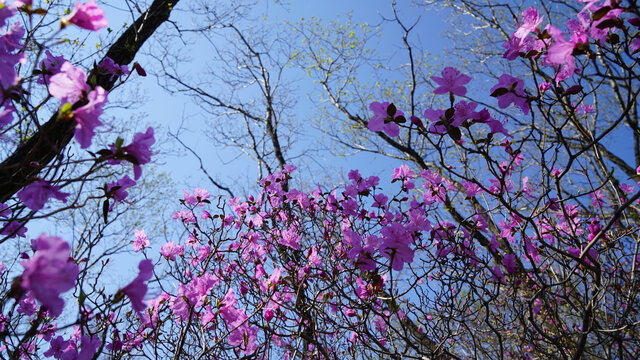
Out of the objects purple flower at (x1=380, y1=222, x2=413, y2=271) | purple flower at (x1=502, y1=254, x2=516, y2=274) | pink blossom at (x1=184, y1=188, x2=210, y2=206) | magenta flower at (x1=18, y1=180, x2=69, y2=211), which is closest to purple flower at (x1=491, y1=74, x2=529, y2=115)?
purple flower at (x1=380, y1=222, x2=413, y2=271)

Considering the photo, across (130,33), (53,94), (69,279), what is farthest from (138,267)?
(130,33)

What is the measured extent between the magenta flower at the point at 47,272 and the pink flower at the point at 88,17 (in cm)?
58

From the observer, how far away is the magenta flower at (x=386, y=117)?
135cm

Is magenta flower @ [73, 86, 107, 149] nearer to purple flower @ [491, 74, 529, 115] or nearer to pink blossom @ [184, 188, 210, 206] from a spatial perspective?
purple flower @ [491, 74, 529, 115]

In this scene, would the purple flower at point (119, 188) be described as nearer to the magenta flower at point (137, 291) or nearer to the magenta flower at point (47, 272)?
the magenta flower at point (137, 291)

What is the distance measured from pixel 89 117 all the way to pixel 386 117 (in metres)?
0.97

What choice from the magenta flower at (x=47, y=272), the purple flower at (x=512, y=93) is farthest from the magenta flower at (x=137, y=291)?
the purple flower at (x=512, y=93)

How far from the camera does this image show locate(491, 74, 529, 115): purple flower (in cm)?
142

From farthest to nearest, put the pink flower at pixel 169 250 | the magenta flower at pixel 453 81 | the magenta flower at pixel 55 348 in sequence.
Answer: the pink flower at pixel 169 250, the magenta flower at pixel 55 348, the magenta flower at pixel 453 81

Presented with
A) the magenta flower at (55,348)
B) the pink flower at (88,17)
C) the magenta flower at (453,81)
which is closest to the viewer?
the pink flower at (88,17)

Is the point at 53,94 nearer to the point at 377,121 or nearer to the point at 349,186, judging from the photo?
the point at 377,121

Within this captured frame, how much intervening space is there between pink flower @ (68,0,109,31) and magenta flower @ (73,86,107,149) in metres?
0.17

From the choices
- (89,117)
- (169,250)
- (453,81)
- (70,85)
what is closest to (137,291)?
(89,117)

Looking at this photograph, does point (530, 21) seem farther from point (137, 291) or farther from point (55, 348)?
point (55, 348)
